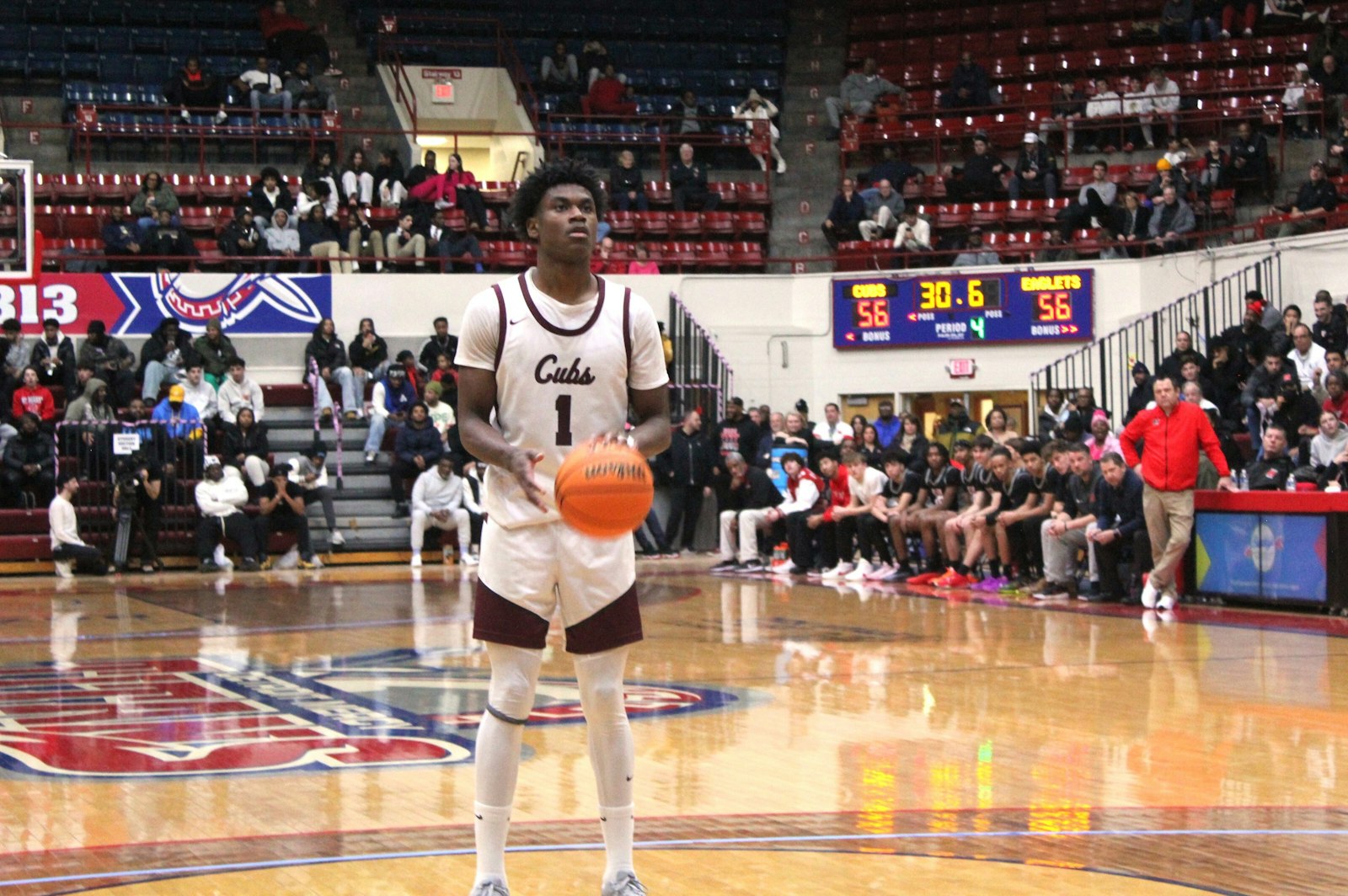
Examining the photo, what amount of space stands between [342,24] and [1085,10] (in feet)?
40.2

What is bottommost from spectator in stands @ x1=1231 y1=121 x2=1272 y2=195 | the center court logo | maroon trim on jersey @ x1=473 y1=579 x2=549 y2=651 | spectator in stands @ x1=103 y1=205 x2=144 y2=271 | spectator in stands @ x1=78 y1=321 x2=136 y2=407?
the center court logo

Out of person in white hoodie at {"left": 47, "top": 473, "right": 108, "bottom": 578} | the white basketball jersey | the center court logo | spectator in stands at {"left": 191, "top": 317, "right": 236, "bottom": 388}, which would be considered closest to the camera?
the white basketball jersey

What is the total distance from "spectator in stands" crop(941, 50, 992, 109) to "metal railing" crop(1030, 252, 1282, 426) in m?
5.91

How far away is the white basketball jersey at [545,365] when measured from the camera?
4418 mm

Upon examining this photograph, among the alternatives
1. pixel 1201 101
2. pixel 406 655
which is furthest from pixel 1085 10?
pixel 406 655

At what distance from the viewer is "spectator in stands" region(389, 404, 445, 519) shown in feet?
65.6

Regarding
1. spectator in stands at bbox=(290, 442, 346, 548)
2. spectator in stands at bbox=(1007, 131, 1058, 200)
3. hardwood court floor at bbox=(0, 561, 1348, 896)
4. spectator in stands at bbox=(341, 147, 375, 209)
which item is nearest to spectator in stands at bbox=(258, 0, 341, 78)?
spectator in stands at bbox=(341, 147, 375, 209)

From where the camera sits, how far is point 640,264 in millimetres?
23156

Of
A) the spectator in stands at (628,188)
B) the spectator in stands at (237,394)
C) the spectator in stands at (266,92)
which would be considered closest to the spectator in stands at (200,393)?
the spectator in stands at (237,394)

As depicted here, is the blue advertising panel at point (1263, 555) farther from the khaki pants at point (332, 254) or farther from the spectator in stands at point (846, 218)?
the khaki pants at point (332, 254)

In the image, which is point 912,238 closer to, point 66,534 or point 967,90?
point 967,90

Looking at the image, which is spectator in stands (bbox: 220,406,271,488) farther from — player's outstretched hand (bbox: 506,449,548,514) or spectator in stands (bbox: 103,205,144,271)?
player's outstretched hand (bbox: 506,449,548,514)

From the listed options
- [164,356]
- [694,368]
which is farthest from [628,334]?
[694,368]

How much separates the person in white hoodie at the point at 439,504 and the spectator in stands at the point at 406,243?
4071mm
